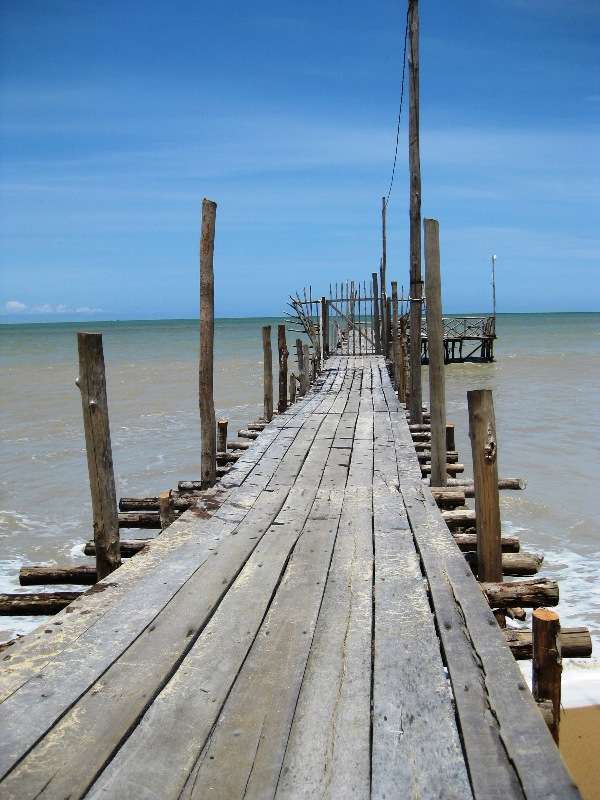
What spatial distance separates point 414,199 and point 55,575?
269 inches

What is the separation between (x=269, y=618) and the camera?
10.7ft

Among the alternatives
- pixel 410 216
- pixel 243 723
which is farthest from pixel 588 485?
pixel 243 723

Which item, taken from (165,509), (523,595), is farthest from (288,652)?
(165,509)

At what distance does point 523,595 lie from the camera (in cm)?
387

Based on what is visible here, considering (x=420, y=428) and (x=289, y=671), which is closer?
(x=289, y=671)

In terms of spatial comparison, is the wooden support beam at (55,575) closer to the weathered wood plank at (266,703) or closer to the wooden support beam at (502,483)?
the weathered wood plank at (266,703)

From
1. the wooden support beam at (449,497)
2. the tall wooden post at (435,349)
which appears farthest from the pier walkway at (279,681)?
the tall wooden post at (435,349)

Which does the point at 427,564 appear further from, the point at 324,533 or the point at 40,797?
the point at 40,797

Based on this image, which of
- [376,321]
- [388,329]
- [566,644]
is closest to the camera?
[566,644]

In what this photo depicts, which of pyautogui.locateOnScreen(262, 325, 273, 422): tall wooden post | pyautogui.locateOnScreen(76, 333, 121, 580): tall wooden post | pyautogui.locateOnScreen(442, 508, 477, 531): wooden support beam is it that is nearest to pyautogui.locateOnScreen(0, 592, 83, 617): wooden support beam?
pyautogui.locateOnScreen(76, 333, 121, 580): tall wooden post

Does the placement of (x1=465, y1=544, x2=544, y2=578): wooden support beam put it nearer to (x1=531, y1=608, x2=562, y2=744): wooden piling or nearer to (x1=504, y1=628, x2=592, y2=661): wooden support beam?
(x1=504, y1=628, x2=592, y2=661): wooden support beam

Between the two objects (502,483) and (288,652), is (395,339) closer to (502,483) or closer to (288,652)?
(502,483)

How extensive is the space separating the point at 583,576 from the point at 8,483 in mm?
8641

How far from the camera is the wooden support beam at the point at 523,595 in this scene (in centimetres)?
385
